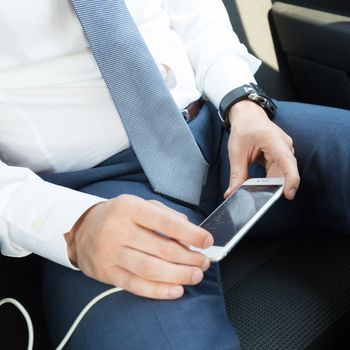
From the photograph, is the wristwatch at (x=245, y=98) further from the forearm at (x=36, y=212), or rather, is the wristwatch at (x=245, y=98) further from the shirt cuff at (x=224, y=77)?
the forearm at (x=36, y=212)

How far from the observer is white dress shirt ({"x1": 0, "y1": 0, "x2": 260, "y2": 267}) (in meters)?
0.59

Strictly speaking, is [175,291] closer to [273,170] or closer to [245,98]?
[273,170]

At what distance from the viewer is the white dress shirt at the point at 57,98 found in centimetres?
59

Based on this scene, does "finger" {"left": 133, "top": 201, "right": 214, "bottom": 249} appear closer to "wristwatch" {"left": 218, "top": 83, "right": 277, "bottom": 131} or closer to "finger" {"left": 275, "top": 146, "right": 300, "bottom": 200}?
"finger" {"left": 275, "top": 146, "right": 300, "bottom": 200}

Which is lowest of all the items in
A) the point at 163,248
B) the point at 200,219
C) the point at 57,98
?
the point at 200,219

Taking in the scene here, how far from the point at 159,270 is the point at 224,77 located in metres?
0.40

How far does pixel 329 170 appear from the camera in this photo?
666mm

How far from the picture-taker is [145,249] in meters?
0.51

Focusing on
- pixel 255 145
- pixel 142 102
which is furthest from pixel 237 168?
pixel 142 102

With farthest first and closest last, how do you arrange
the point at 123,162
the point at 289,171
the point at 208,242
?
the point at 123,162
the point at 289,171
the point at 208,242

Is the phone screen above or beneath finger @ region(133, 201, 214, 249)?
beneath

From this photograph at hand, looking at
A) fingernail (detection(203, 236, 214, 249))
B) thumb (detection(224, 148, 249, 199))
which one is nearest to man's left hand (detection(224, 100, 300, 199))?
thumb (detection(224, 148, 249, 199))

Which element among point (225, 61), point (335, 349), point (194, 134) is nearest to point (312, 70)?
point (225, 61)

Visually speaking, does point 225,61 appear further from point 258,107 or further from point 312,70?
point 312,70
